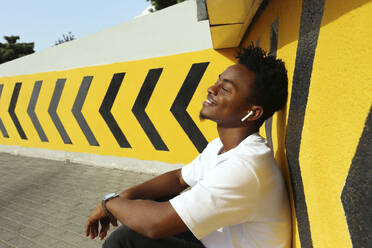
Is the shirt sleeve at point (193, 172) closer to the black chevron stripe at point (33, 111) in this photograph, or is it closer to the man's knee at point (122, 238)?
the man's knee at point (122, 238)

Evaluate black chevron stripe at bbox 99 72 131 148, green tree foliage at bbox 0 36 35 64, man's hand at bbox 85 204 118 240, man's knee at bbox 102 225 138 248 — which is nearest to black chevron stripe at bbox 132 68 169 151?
black chevron stripe at bbox 99 72 131 148

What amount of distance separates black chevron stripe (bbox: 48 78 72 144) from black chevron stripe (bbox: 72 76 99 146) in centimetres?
52

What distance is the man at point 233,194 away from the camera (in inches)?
48.8

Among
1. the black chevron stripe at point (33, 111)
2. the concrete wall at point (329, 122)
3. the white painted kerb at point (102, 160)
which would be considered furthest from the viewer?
the black chevron stripe at point (33, 111)

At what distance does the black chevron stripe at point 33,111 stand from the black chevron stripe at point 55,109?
536 millimetres

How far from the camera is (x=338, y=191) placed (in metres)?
0.89

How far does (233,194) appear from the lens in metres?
1.22

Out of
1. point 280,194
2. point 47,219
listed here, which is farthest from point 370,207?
point 47,219

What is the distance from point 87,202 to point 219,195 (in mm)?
3316

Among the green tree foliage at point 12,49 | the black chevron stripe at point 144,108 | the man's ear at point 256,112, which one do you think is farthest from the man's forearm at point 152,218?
the green tree foliage at point 12,49

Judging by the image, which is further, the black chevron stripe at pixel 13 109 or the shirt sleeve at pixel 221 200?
the black chevron stripe at pixel 13 109

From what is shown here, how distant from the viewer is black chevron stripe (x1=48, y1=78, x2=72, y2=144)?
6.28m

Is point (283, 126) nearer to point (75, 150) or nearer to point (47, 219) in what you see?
point (47, 219)

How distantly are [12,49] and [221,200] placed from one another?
31599 mm
